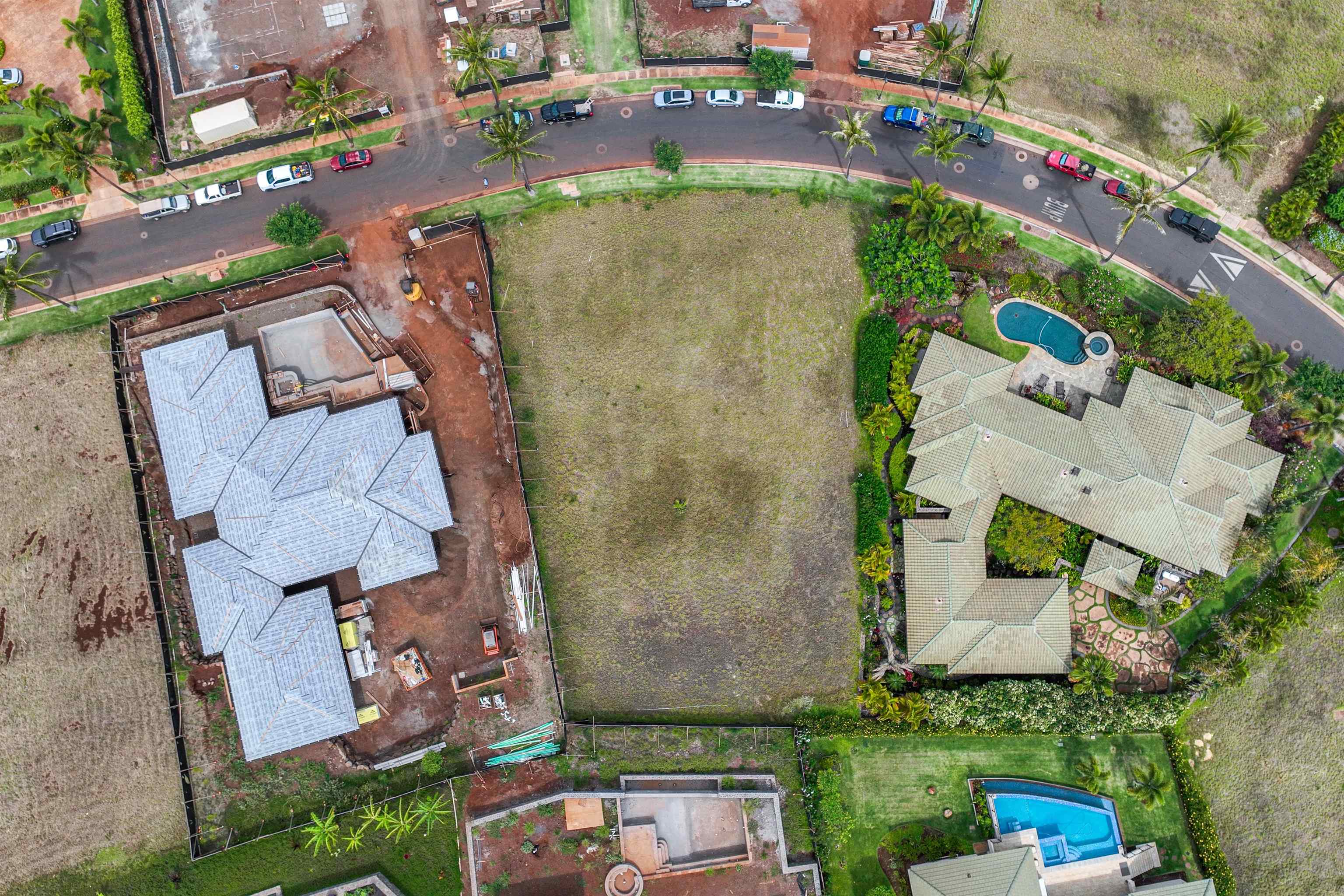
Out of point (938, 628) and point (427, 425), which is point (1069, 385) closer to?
point (938, 628)

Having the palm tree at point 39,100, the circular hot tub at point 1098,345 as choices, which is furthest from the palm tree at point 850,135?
the palm tree at point 39,100

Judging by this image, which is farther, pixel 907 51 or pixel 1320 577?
pixel 907 51

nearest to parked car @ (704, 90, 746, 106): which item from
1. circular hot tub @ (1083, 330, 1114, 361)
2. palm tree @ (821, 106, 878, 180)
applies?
palm tree @ (821, 106, 878, 180)

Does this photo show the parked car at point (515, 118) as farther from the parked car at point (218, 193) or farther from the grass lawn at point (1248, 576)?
the grass lawn at point (1248, 576)

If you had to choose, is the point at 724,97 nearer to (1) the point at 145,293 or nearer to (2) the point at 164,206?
(2) the point at 164,206

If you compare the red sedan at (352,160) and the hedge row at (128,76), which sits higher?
the hedge row at (128,76)

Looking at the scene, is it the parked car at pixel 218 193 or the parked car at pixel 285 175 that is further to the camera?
the parked car at pixel 218 193

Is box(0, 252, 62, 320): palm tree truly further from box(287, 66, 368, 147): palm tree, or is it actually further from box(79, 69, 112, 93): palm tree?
box(287, 66, 368, 147): palm tree

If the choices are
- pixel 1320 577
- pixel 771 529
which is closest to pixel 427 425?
pixel 771 529
